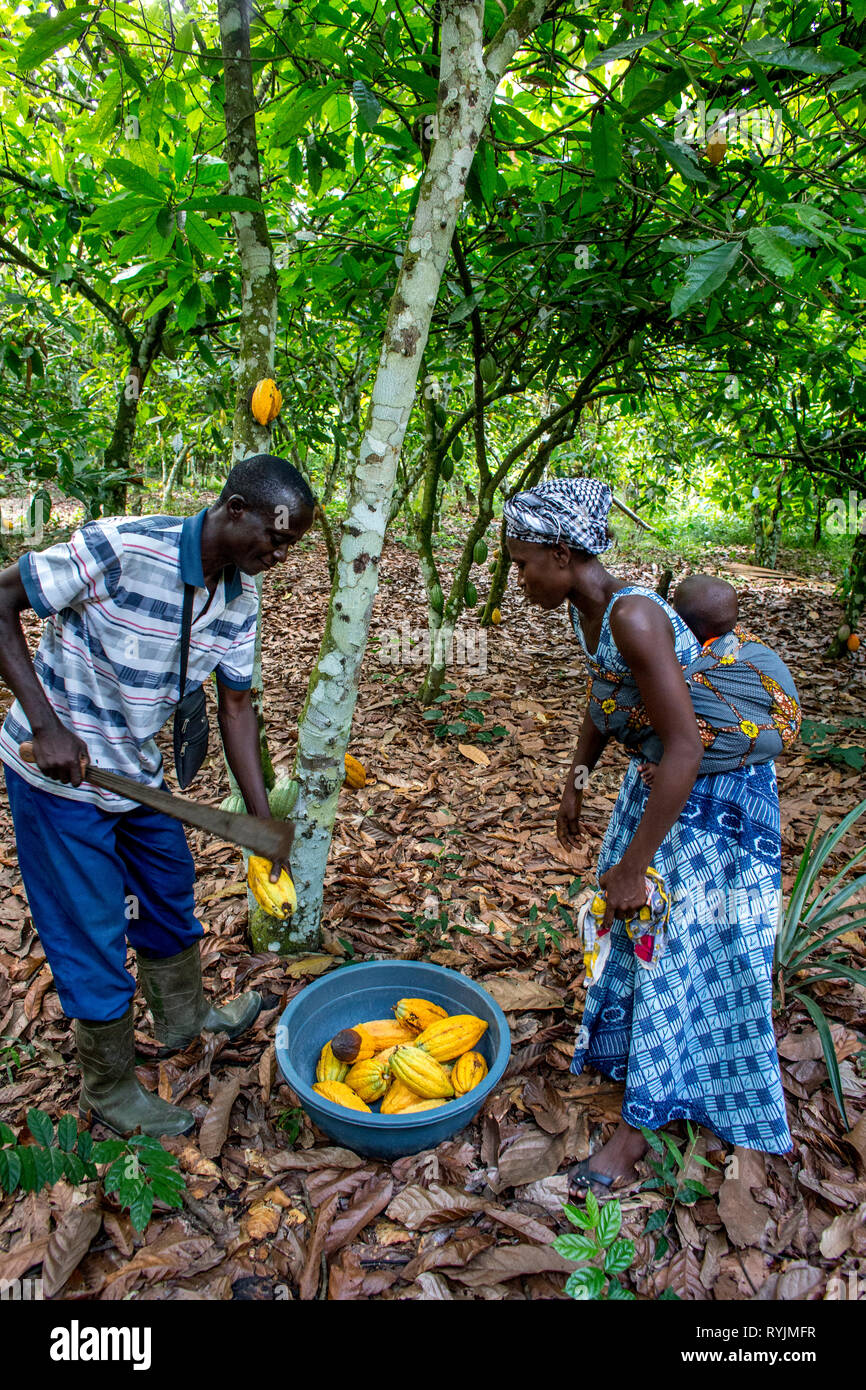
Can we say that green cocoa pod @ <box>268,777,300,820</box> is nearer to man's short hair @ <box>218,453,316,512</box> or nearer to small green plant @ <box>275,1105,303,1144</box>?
small green plant @ <box>275,1105,303,1144</box>

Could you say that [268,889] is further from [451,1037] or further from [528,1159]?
[528,1159]

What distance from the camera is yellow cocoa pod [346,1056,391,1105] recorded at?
185cm

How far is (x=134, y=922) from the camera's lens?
1.97 meters

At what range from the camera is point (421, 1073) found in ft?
5.90

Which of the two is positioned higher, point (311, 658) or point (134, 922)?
point (311, 658)

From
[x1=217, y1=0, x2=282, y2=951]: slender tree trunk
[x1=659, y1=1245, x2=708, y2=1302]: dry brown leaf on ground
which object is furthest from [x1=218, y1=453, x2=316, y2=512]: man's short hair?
[x1=659, y1=1245, x2=708, y2=1302]: dry brown leaf on ground

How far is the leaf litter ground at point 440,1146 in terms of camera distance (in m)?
1.55

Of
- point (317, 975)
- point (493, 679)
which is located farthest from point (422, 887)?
point (493, 679)

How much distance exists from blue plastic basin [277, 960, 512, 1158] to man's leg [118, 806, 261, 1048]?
13.1 inches

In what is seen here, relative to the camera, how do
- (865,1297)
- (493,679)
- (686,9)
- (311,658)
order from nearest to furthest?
Result: (865,1297) < (686,9) < (493,679) < (311,658)

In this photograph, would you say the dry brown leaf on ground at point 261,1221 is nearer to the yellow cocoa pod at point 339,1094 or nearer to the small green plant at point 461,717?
the yellow cocoa pod at point 339,1094

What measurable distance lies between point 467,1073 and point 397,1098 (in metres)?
0.19

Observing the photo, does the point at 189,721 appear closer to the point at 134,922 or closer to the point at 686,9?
the point at 134,922

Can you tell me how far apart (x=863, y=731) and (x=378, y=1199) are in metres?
3.69
